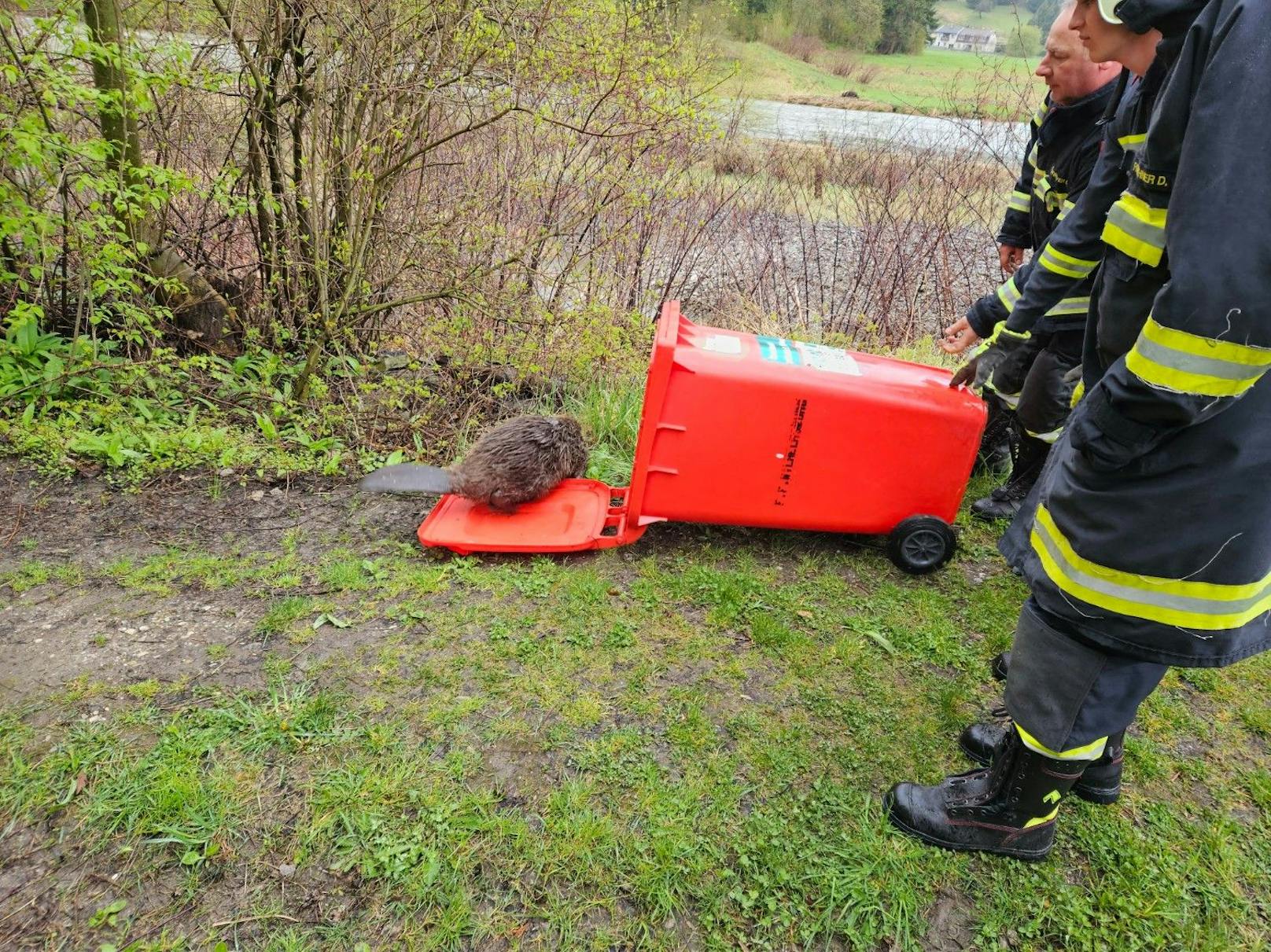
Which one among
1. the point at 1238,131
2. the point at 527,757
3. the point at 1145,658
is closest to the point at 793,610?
the point at 527,757

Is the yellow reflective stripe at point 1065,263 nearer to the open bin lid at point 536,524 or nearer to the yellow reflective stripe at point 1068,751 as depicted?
the yellow reflective stripe at point 1068,751

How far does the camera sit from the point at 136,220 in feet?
13.9

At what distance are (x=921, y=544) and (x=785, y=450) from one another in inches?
31.8

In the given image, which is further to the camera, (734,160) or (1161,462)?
(734,160)

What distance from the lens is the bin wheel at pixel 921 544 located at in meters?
3.27

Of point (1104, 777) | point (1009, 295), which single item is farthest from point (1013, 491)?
point (1104, 777)

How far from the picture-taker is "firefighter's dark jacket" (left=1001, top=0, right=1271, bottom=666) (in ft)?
4.42

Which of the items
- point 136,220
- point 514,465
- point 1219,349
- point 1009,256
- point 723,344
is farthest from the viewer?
point 136,220

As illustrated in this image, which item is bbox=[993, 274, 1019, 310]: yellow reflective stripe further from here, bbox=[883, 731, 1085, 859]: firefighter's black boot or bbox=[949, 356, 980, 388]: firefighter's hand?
bbox=[883, 731, 1085, 859]: firefighter's black boot

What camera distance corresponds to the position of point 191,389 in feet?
14.1

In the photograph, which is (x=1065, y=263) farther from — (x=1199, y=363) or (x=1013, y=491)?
(x=1013, y=491)

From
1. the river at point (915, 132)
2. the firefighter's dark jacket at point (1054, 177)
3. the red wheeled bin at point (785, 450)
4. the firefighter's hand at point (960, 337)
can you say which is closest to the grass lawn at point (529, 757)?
the red wheeled bin at point (785, 450)

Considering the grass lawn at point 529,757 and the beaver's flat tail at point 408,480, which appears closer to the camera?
the grass lawn at point 529,757

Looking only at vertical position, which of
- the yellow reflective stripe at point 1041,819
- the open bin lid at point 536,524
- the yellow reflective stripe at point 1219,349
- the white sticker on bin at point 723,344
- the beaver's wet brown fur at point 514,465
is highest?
the yellow reflective stripe at point 1219,349
